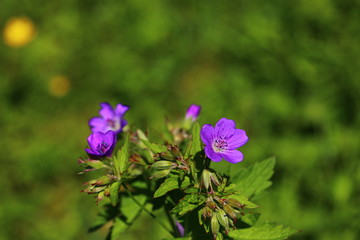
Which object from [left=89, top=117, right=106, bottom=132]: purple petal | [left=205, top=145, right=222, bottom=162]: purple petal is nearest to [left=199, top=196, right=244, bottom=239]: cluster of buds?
[left=205, top=145, right=222, bottom=162]: purple petal

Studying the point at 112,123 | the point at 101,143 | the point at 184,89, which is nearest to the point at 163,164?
the point at 101,143

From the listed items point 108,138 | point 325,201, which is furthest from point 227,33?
point 108,138

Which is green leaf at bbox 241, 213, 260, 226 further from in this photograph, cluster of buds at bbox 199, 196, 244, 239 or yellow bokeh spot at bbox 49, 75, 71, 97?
yellow bokeh spot at bbox 49, 75, 71, 97

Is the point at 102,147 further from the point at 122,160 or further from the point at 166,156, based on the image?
the point at 166,156

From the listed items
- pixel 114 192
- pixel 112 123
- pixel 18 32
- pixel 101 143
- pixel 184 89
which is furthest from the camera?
pixel 18 32

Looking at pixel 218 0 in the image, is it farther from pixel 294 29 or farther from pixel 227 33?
pixel 294 29

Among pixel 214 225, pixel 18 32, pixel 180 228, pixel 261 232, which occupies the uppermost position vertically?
pixel 18 32
